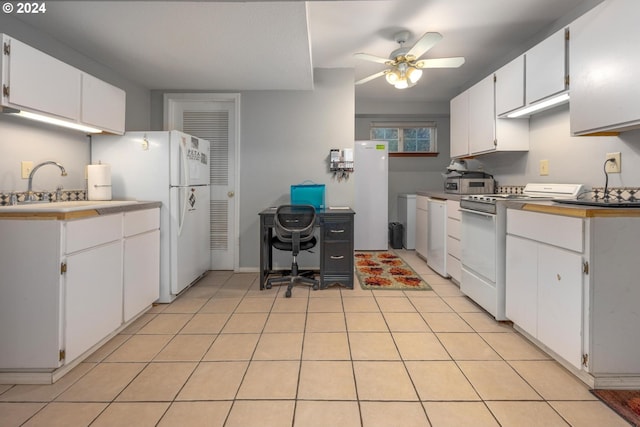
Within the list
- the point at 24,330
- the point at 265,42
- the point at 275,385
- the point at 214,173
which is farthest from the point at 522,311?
the point at 214,173

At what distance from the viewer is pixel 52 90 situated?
2043 mm

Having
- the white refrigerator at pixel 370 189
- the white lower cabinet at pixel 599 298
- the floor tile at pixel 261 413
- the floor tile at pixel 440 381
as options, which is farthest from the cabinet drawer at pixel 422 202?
the floor tile at pixel 261 413

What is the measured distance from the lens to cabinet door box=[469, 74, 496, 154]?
325 centimetres

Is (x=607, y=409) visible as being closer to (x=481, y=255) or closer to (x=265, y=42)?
(x=481, y=255)

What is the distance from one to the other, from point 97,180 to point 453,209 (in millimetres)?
3255

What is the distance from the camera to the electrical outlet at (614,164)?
217cm

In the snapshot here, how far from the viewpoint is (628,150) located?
2.10 m

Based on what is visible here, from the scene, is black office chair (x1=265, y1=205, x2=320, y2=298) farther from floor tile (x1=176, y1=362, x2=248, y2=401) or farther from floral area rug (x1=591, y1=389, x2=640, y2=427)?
floral area rug (x1=591, y1=389, x2=640, y2=427)

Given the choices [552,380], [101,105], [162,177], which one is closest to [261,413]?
[552,380]

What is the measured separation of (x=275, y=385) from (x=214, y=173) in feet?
9.44

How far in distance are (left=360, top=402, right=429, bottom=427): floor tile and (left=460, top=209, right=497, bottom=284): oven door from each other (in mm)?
1386

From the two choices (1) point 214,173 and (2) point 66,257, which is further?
(1) point 214,173

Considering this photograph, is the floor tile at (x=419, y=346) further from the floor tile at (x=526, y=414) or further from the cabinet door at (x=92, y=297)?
the cabinet door at (x=92, y=297)

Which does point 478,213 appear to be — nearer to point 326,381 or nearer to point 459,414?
point 459,414
